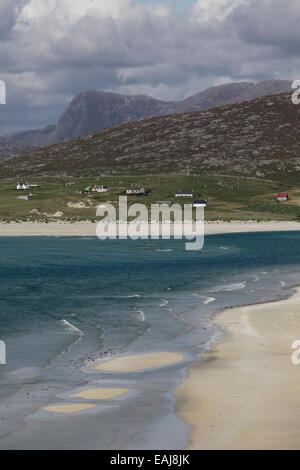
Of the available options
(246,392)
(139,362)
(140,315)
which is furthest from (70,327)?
(246,392)

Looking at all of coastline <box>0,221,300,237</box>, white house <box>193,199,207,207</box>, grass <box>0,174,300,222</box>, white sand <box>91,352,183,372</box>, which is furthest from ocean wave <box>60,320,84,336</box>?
white house <box>193,199,207,207</box>

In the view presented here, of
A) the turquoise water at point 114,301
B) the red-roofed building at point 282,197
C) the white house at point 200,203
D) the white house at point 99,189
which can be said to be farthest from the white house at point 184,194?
the turquoise water at point 114,301

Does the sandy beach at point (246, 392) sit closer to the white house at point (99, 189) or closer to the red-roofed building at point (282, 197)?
the red-roofed building at point (282, 197)

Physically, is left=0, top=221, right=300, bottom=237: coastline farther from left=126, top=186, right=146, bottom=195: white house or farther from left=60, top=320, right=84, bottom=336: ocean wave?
left=60, top=320, right=84, bottom=336: ocean wave

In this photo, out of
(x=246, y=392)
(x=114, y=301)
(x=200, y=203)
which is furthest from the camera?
(x=200, y=203)

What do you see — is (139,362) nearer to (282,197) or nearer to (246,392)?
(246,392)
